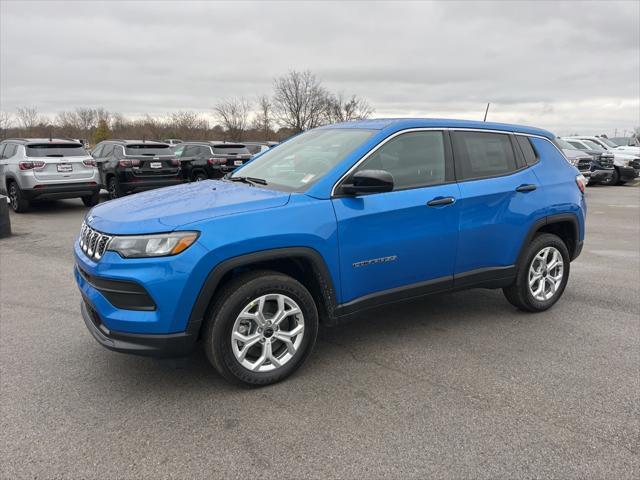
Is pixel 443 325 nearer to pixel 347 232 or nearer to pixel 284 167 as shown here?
pixel 347 232

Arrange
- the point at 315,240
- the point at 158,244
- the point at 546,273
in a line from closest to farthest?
the point at 158,244
the point at 315,240
the point at 546,273

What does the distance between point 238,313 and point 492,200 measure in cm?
235

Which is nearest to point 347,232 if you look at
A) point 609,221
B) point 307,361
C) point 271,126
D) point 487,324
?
point 307,361

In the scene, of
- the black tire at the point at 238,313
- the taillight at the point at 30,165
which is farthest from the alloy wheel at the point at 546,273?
the taillight at the point at 30,165

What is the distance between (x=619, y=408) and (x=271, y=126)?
59045 millimetres

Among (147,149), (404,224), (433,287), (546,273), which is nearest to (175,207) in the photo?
(404,224)

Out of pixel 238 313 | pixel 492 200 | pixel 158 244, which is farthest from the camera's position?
pixel 492 200

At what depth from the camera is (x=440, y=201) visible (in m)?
3.74

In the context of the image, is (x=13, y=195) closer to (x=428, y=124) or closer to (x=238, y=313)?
(x=238, y=313)

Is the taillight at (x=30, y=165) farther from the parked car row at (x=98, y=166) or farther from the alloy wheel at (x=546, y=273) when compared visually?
the alloy wheel at (x=546, y=273)

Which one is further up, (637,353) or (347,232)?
(347,232)

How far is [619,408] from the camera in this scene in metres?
3.02

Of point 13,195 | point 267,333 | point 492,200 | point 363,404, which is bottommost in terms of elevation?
point 363,404

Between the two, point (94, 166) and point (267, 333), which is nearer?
point (267, 333)
